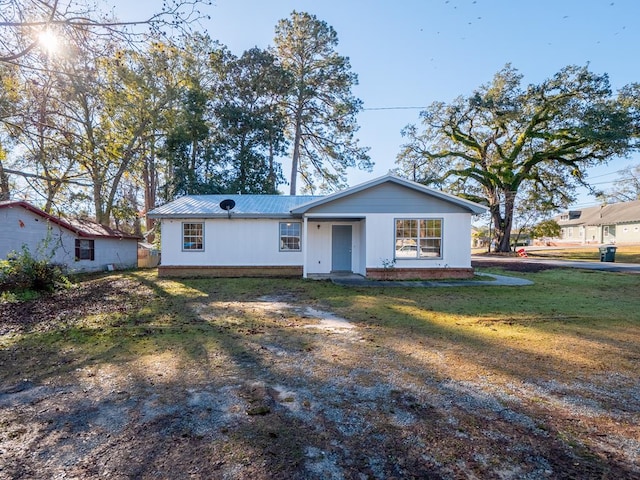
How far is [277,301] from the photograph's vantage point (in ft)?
29.4

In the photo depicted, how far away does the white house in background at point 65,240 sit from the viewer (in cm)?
1364

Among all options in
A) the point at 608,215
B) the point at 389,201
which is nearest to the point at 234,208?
the point at 389,201

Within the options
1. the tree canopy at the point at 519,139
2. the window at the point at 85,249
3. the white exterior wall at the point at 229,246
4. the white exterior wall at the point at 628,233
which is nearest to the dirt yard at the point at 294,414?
the white exterior wall at the point at 229,246

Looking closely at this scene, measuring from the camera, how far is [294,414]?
305 centimetres

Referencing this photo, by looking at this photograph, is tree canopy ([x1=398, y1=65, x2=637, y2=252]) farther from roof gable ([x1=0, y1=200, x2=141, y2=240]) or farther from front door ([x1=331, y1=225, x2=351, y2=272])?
roof gable ([x1=0, y1=200, x2=141, y2=240])

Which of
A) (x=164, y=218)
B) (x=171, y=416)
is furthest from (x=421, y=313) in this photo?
(x=164, y=218)

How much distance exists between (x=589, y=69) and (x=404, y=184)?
2064 cm

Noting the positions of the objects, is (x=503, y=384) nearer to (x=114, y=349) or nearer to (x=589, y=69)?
(x=114, y=349)

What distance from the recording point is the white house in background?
13641 mm

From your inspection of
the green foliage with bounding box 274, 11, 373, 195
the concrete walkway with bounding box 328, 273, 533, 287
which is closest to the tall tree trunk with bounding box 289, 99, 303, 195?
the green foliage with bounding box 274, 11, 373, 195

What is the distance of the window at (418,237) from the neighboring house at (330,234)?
0.12ft

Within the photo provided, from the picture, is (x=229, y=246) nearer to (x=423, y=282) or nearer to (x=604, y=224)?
(x=423, y=282)

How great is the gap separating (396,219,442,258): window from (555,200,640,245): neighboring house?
3695 cm

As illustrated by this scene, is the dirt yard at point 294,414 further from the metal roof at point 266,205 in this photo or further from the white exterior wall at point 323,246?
the white exterior wall at point 323,246
